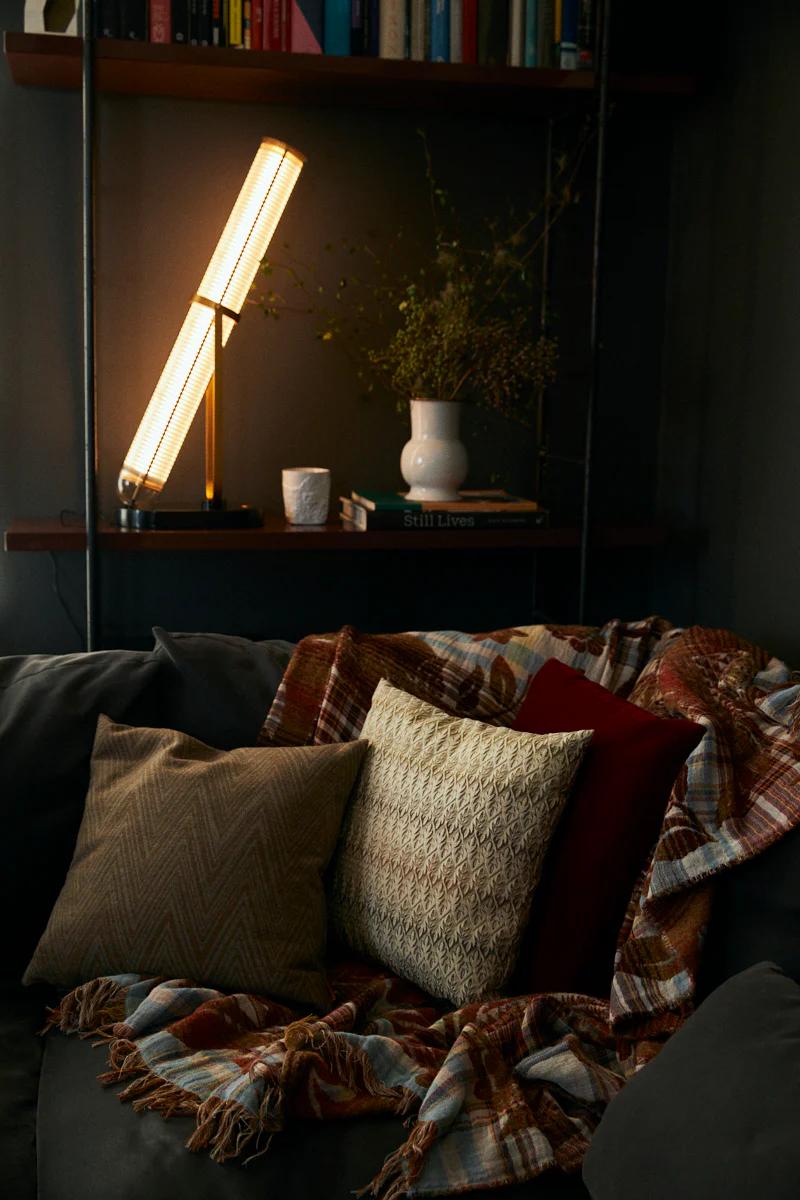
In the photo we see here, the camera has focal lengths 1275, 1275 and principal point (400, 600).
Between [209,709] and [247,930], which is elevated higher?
[209,709]

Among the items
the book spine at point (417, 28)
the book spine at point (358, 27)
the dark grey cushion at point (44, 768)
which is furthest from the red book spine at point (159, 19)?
the dark grey cushion at point (44, 768)

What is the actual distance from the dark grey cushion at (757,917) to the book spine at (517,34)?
5.95 feet

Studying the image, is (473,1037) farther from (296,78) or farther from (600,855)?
(296,78)

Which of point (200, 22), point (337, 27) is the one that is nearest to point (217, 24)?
point (200, 22)

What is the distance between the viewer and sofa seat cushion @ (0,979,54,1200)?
1.35 meters

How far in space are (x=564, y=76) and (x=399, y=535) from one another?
3.29 feet

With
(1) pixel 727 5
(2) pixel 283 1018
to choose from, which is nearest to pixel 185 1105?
(2) pixel 283 1018

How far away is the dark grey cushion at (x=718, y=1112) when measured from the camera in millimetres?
1026

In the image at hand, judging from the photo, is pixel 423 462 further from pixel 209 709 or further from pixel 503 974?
pixel 503 974

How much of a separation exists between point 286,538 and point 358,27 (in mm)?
1048

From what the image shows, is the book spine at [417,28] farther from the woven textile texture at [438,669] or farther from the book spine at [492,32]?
the woven textile texture at [438,669]

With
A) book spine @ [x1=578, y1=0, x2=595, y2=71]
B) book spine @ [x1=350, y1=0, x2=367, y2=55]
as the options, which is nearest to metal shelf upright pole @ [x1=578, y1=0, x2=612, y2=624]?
book spine @ [x1=578, y1=0, x2=595, y2=71]

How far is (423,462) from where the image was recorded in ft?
9.18

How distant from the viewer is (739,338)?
9.01 feet
